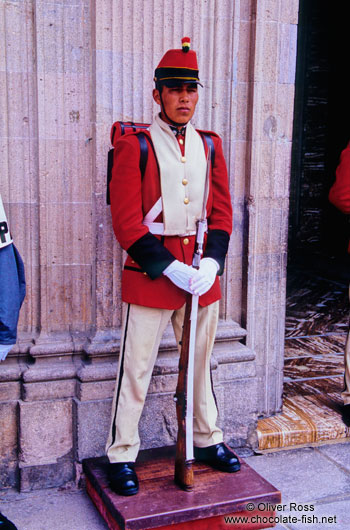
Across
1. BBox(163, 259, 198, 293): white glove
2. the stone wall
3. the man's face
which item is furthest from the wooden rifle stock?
the man's face

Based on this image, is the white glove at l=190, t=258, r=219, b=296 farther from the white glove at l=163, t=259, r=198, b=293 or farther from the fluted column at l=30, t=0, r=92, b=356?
the fluted column at l=30, t=0, r=92, b=356

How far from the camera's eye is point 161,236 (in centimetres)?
373

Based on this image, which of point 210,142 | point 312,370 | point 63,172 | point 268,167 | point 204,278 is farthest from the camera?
point 312,370

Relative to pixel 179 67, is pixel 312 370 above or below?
below

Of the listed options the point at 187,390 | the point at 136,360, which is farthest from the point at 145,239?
the point at 187,390

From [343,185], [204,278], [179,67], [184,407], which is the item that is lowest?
[184,407]

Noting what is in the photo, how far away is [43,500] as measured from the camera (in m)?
4.06

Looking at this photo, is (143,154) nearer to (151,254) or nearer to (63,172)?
(151,254)

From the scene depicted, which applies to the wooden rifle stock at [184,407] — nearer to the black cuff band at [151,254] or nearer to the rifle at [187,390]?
the rifle at [187,390]

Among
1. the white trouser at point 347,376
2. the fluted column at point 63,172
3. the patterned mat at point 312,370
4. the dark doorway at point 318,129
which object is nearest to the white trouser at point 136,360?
the fluted column at point 63,172

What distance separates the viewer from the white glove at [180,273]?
3600mm

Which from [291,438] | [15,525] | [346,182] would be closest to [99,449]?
[15,525]

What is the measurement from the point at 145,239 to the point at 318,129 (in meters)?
7.74

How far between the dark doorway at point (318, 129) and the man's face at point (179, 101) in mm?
6985
